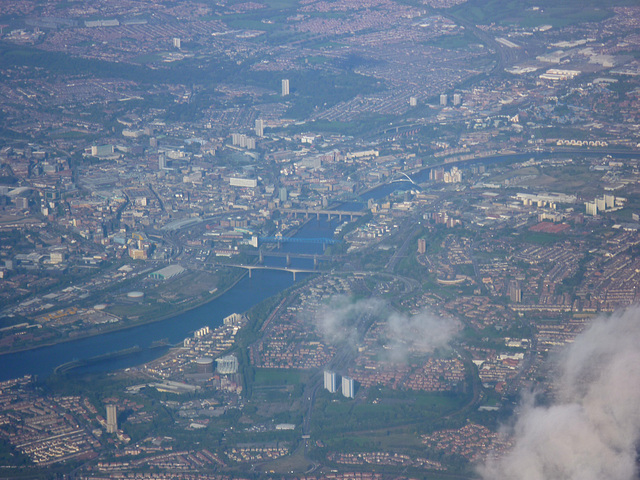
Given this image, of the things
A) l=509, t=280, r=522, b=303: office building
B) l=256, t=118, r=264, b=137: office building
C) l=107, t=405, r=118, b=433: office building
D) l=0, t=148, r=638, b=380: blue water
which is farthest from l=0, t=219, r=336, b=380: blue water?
→ l=256, t=118, r=264, b=137: office building

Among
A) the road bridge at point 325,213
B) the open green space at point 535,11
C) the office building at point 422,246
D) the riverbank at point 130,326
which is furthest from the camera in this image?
the open green space at point 535,11

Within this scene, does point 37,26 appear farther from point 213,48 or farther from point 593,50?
point 593,50

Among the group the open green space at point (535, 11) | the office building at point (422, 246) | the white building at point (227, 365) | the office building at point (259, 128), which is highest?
the open green space at point (535, 11)

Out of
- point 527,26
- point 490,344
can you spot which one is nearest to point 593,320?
point 490,344

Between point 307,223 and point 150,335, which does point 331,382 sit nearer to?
→ point 150,335

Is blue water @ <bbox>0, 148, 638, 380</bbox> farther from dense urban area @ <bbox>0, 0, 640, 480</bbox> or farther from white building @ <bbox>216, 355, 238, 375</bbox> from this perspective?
white building @ <bbox>216, 355, 238, 375</bbox>

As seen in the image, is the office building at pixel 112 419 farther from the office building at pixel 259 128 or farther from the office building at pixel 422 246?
the office building at pixel 259 128

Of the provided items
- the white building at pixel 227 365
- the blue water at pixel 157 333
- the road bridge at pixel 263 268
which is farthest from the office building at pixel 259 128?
the white building at pixel 227 365

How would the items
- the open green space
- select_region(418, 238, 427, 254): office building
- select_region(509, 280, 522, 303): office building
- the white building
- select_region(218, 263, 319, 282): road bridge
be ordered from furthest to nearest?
1. the open green space
2. select_region(418, 238, 427, 254): office building
3. select_region(218, 263, 319, 282): road bridge
4. select_region(509, 280, 522, 303): office building
5. the white building
